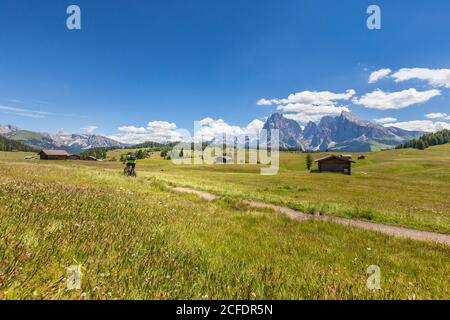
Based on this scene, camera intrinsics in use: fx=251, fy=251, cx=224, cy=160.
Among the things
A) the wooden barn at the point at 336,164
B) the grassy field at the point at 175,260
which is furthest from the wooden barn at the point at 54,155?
the grassy field at the point at 175,260

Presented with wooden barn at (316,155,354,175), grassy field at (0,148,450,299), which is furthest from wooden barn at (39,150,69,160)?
grassy field at (0,148,450,299)

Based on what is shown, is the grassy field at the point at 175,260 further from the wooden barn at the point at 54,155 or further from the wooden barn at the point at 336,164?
the wooden barn at the point at 54,155

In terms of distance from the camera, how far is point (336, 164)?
107125mm

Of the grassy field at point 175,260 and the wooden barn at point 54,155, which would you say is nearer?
the grassy field at point 175,260

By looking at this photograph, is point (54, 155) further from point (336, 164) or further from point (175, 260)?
point (175, 260)

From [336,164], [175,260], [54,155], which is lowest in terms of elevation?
[336,164]

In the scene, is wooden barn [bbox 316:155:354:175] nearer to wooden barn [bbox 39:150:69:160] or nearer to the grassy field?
the grassy field

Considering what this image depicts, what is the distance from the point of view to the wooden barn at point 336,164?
105250 mm

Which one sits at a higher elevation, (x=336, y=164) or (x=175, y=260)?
(x=175, y=260)

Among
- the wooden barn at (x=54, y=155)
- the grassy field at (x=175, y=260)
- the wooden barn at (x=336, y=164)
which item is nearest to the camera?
the grassy field at (x=175, y=260)

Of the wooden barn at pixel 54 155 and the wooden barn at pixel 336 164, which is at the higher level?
the wooden barn at pixel 54 155

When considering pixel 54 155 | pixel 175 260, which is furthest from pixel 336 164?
pixel 54 155
